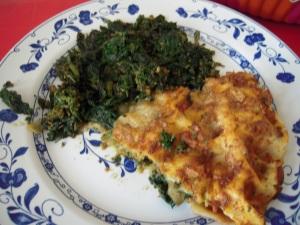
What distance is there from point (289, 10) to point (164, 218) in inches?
91.5

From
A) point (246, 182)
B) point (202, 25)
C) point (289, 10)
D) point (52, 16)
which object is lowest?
point (246, 182)

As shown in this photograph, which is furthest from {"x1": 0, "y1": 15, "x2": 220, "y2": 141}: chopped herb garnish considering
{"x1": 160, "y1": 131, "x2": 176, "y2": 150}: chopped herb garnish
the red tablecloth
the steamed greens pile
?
the red tablecloth

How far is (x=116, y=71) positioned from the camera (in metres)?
3.45

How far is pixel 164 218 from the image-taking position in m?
2.89

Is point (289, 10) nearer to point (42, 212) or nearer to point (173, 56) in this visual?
point (173, 56)

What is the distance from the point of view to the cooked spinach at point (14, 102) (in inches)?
127

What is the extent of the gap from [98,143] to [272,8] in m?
2.10

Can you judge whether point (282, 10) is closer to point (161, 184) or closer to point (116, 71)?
point (116, 71)

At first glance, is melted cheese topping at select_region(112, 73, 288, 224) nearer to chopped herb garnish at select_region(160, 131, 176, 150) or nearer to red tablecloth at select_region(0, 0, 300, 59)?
chopped herb garnish at select_region(160, 131, 176, 150)

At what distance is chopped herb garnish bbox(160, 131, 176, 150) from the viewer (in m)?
2.85

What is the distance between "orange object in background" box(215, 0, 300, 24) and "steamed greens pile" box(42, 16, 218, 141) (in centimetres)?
72

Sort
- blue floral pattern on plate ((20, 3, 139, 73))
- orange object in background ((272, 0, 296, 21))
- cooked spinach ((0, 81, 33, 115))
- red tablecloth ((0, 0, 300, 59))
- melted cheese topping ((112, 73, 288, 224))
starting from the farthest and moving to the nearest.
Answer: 1. red tablecloth ((0, 0, 300, 59))
2. orange object in background ((272, 0, 296, 21))
3. blue floral pattern on plate ((20, 3, 139, 73))
4. cooked spinach ((0, 81, 33, 115))
5. melted cheese topping ((112, 73, 288, 224))

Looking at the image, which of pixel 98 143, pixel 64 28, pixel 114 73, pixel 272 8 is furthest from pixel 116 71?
pixel 272 8

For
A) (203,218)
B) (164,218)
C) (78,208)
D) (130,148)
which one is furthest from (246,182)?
(78,208)
